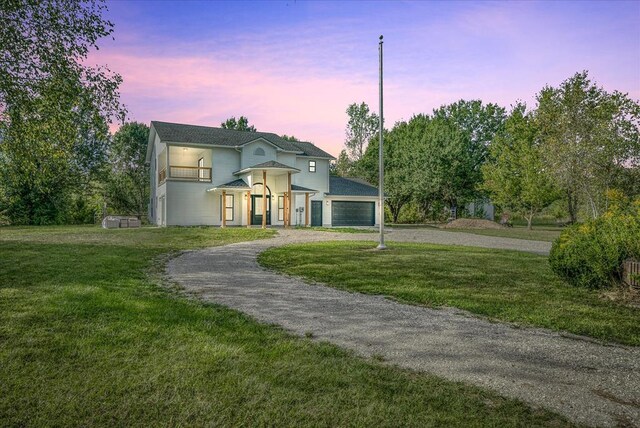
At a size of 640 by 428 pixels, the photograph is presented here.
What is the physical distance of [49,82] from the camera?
334 inches

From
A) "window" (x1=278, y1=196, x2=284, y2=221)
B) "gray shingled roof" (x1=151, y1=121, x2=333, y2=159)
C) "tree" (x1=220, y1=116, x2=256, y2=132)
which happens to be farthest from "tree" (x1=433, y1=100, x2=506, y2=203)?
"tree" (x1=220, y1=116, x2=256, y2=132)

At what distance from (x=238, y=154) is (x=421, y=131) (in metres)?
23.8

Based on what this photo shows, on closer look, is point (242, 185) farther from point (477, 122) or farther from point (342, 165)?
point (342, 165)

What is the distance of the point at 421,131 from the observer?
4444 cm

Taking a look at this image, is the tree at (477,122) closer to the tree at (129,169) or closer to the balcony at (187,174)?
the balcony at (187,174)

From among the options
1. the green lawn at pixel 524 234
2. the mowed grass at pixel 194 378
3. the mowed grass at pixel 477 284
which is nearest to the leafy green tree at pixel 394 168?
the green lawn at pixel 524 234

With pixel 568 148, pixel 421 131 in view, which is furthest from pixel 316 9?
pixel 421 131

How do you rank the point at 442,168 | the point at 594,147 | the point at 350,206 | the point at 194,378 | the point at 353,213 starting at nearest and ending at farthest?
the point at 194,378
the point at 594,147
the point at 350,206
the point at 353,213
the point at 442,168

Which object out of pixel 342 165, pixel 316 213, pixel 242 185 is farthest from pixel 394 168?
pixel 342 165

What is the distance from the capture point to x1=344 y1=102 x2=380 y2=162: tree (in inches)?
2458

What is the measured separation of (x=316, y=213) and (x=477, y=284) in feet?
76.9

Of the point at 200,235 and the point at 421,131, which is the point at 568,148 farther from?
the point at 421,131

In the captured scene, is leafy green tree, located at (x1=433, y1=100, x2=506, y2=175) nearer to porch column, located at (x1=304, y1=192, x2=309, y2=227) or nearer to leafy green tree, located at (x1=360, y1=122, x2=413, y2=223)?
leafy green tree, located at (x1=360, y1=122, x2=413, y2=223)

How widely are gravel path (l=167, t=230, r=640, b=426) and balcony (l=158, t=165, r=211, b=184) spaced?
21343mm
